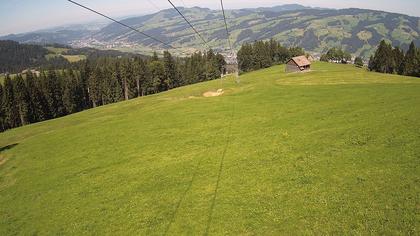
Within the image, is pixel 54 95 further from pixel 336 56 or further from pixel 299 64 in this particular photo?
pixel 336 56

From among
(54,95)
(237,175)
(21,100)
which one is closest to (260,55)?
(54,95)

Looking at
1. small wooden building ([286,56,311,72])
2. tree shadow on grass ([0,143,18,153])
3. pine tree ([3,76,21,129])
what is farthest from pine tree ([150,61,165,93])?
tree shadow on grass ([0,143,18,153])

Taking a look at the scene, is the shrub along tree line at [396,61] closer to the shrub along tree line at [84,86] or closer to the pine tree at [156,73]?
the shrub along tree line at [84,86]

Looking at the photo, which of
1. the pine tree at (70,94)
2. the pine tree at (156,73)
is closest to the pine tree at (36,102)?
the pine tree at (70,94)

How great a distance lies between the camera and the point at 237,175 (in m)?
28.4

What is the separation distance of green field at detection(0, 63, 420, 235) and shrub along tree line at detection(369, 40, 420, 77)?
6911cm

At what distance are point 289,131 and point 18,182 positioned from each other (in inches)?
1210

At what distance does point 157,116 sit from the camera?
193 feet

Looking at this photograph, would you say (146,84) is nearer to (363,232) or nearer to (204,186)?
(204,186)

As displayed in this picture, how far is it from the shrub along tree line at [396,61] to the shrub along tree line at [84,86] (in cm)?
7136

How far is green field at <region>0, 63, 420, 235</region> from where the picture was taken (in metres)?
20.9

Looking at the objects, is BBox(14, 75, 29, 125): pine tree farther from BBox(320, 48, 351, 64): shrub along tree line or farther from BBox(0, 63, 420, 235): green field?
BBox(320, 48, 351, 64): shrub along tree line

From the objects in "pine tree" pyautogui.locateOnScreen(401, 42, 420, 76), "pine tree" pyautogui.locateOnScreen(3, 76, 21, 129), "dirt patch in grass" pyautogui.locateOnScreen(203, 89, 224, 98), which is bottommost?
"pine tree" pyautogui.locateOnScreen(3, 76, 21, 129)

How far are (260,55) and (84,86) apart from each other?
8965 cm
